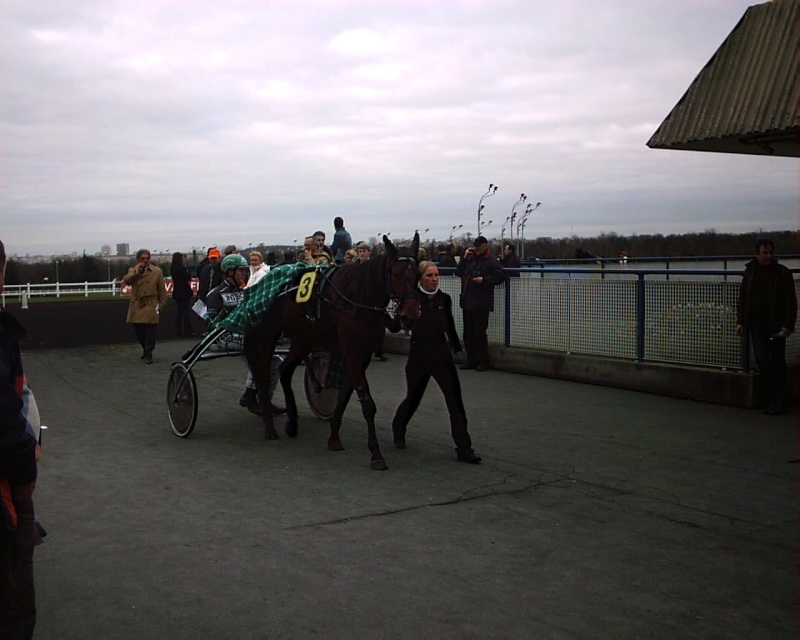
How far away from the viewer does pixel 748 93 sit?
10.6 m

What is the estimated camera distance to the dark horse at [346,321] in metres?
8.31

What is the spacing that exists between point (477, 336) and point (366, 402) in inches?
269

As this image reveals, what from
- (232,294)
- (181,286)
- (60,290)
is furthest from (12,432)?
(60,290)

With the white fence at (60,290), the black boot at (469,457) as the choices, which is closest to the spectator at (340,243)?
the black boot at (469,457)

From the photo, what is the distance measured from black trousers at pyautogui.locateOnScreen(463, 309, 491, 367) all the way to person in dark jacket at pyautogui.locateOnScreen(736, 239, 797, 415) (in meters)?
5.06

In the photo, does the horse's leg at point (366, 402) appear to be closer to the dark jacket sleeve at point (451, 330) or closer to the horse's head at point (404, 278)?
the horse's head at point (404, 278)

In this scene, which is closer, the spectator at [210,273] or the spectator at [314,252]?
the spectator at [314,252]

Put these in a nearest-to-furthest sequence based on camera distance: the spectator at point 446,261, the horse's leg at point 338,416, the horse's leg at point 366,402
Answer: the horse's leg at point 366,402 → the horse's leg at point 338,416 → the spectator at point 446,261

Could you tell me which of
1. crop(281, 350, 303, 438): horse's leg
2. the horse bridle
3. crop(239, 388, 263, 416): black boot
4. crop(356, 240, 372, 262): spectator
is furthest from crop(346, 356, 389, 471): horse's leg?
crop(356, 240, 372, 262): spectator

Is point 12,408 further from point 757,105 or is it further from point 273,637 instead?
point 757,105

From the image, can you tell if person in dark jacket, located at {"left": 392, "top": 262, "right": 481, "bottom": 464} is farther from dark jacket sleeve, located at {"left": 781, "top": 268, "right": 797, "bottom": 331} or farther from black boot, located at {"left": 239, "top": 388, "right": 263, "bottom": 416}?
dark jacket sleeve, located at {"left": 781, "top": 268, "right": 797, "bottom": 331}

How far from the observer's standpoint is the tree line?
22594 millimetres

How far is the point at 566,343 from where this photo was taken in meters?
14.2

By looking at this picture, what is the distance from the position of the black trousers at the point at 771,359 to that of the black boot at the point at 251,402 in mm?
5858
